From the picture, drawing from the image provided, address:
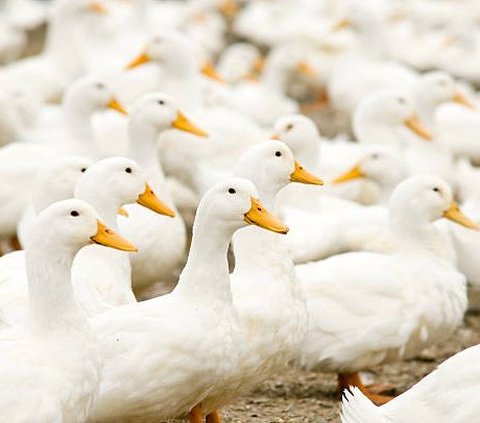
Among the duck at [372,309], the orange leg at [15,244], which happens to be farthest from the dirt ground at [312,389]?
the orange leg at [15,244]

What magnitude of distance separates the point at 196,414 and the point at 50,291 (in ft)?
3.88

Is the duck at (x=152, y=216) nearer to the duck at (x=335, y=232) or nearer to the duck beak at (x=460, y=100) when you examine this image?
the duck at (x=335, y=232)

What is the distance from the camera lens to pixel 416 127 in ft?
38.4

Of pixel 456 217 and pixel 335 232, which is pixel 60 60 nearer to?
pixel 335 232

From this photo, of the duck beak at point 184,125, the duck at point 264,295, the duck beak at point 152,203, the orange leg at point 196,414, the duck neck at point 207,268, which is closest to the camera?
the duck neck at point 207,268

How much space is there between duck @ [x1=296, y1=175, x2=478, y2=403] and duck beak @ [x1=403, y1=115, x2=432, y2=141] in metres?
3.60

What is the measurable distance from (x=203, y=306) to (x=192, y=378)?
31 centimetres

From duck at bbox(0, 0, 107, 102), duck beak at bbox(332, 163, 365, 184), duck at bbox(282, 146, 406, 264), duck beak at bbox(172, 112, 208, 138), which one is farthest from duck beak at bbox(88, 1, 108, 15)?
duck at bbox(282, 146, 406, 264)

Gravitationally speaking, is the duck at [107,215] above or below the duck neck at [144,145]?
above

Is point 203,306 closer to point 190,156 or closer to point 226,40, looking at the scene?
point 190,156

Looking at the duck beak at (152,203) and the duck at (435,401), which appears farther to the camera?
the duck beak at (152,203)

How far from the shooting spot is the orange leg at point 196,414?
6698 mm

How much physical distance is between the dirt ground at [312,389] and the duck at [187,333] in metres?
1.02

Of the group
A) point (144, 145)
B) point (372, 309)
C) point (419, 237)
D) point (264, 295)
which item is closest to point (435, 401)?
point (264, 295)
